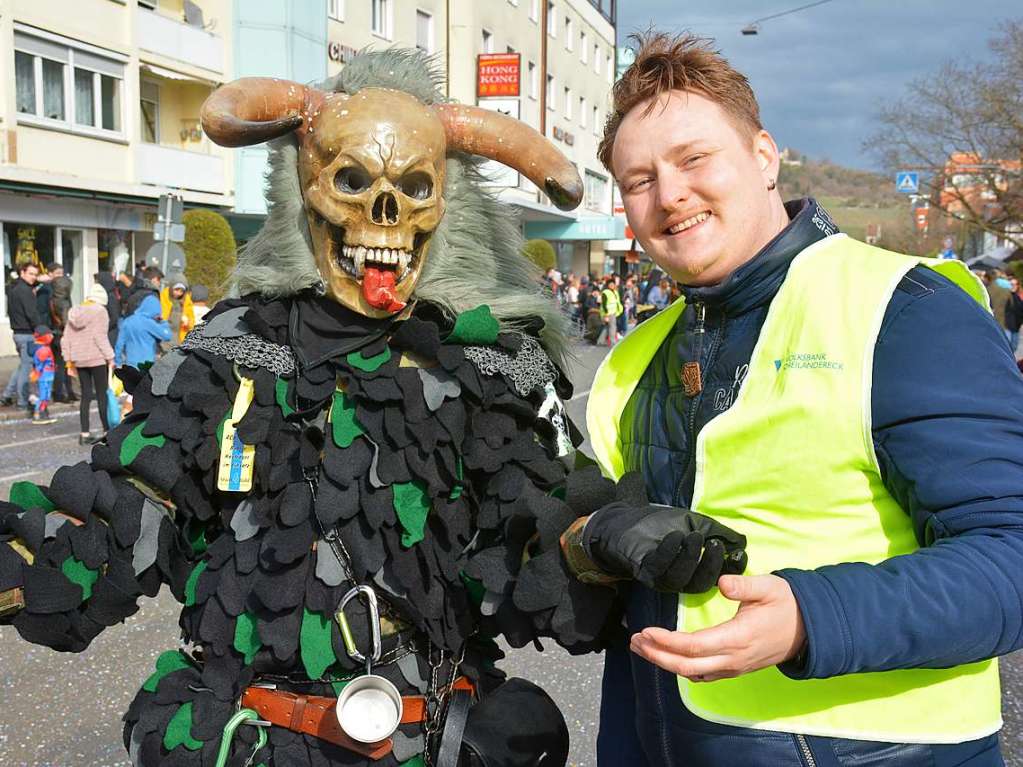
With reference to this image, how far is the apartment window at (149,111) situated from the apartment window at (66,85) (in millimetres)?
1081

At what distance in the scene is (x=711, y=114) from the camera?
4.68 ft

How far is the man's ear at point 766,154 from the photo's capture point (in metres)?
1.48

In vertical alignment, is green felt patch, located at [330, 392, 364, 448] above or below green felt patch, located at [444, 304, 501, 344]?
below

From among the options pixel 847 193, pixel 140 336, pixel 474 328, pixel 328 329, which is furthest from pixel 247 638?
pixel 847 193

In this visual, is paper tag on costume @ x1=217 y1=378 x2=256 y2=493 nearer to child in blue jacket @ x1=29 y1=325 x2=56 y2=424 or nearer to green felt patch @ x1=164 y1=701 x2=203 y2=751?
green felt patch @ x1=164 y1=701 x2=203 y2=751

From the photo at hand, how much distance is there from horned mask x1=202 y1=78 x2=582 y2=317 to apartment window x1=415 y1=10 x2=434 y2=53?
81.2ft

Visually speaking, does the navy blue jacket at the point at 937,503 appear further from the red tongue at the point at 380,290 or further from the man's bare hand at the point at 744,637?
the red tongue at the point at 380,290

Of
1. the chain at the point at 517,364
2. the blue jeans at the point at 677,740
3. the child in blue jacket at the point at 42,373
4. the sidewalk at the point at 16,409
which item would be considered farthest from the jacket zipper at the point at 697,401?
the sidewalk at the point at 16,409

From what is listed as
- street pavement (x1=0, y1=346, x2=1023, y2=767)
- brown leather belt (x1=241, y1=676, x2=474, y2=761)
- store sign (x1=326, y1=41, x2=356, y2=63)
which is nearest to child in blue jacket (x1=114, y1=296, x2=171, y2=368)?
→ street pavement (x1=0, y1=346, x2=1023, y2=767)

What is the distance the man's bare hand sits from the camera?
3.46 feet

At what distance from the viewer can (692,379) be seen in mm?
1494

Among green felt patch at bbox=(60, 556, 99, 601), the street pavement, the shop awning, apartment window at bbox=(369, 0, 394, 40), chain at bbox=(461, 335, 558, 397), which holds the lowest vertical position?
the street pavement

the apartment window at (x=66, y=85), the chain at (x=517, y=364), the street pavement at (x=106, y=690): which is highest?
the apartment window at (x=66, y=85)

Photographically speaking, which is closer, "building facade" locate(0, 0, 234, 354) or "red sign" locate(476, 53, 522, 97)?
"building facade" locate(0, 0, 234, 354)
